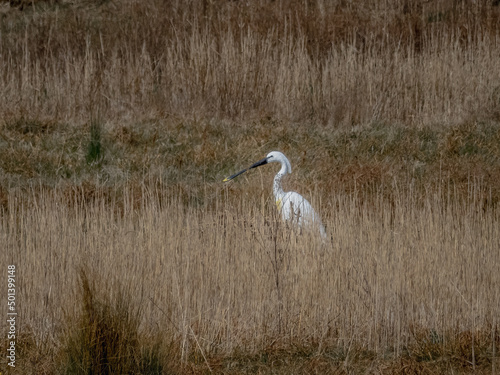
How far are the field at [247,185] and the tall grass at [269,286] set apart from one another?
0.02 m

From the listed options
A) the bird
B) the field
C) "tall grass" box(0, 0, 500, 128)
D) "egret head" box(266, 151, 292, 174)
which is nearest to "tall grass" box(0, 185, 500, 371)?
the field

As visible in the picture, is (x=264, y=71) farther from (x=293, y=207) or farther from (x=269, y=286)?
(x=269, y=286)

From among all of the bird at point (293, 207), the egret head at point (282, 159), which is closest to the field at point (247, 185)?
the bird at point (293, 207)

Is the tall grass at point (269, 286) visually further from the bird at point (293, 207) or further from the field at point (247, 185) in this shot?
the bird at point (293, 207)

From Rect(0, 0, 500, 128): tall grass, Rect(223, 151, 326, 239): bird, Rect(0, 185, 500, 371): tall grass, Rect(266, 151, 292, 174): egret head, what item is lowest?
Rect(0, 185, 500, 371): tall grass

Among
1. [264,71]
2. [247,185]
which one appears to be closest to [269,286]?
[247,185]

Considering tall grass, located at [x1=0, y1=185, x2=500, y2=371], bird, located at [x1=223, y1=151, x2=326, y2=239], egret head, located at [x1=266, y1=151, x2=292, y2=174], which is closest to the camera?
tall grass, located at [x1=0, y1=185, x2=500, y2=371]

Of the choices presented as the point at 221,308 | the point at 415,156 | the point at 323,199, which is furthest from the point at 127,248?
the point at 415,156

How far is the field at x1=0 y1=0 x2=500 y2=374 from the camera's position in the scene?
175 inches

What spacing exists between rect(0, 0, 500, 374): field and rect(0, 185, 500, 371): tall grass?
0.02m

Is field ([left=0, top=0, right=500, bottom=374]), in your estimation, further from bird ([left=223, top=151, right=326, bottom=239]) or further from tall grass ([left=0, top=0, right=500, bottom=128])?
bird ([left=223, top=151, right=326, bottom=239])

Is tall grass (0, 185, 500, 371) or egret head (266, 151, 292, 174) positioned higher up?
egret head (266, 151, 292, 174)

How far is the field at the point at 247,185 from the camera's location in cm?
445

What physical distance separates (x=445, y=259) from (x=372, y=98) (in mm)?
5084
